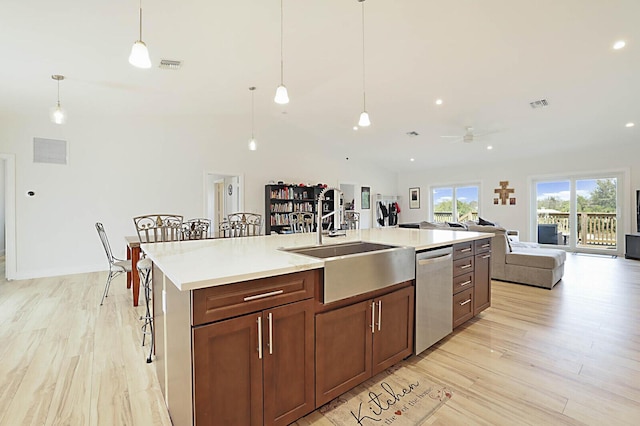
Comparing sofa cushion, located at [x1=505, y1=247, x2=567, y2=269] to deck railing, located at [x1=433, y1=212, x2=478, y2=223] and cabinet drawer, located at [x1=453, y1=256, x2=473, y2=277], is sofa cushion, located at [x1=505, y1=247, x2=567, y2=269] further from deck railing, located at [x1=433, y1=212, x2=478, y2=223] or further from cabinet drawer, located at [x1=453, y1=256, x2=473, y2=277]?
deck railing, located at [x1=433, y1=212, x2=478, y2=223]

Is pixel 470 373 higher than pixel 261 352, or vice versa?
pixel 261 352

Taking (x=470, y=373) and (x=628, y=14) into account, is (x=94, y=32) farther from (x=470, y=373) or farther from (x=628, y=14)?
(x=628, y=14)

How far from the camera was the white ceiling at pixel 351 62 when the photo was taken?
289 centimetres

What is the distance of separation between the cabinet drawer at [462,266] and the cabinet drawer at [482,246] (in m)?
0.16

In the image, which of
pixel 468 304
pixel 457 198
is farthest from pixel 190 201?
pixel 457 198

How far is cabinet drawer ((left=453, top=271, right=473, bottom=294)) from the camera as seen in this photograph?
2615mm

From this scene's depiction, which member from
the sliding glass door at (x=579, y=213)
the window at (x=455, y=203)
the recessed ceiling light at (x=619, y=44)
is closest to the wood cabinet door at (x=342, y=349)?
the recessed ceiling light at (x=619, y=44)

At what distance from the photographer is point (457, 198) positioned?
9289 millimetres

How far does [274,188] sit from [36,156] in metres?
4.17

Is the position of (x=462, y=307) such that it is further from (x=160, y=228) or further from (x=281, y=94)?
(x=160, y=228)

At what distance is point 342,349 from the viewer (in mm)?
1711

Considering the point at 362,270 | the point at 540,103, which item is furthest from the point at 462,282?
the point at 540,103

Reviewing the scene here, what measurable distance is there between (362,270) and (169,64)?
368 cm

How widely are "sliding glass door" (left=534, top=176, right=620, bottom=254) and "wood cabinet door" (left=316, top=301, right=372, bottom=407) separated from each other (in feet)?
25.9
